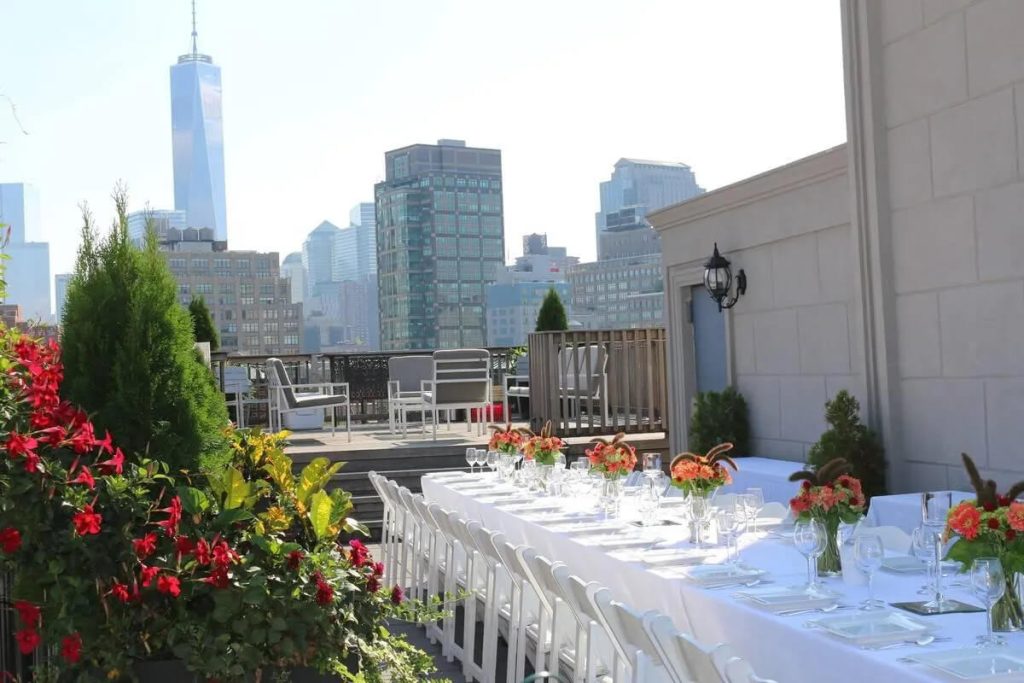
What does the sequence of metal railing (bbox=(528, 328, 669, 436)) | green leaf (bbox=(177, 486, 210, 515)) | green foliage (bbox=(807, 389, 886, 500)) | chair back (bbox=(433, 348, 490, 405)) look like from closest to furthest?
green leaf (bbox=(177, 486, 210, 515)), green foliage (bbox=(807, 389, 886, 500)), metal railing (bbox=(528, 328, 669, 436)), chair back (bbox=(433, 348, 490, 405))

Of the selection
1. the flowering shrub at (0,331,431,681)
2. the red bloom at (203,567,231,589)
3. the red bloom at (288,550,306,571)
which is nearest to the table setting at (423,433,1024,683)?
the flowering shrub at (0,331,431,681)

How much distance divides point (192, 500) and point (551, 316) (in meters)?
13.6

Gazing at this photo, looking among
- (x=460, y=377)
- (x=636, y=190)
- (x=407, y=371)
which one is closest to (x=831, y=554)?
(x=460, y=377)

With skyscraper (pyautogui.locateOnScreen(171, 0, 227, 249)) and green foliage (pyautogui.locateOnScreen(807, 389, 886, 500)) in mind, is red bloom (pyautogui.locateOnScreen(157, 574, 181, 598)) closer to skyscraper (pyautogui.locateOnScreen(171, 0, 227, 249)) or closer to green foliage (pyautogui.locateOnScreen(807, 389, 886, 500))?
green foliage (pyautogui.locateOnScreen(807, 389, 886, 500))

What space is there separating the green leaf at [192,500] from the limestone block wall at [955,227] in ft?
14.9

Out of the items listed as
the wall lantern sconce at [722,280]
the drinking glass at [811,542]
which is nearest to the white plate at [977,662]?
the drinking glass at [811,542]

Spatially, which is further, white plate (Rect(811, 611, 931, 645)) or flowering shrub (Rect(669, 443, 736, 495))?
flowering shrub (Rect(669, 443, 736, 495))

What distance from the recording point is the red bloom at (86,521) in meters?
2.90

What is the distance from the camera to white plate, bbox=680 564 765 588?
3.84 meters

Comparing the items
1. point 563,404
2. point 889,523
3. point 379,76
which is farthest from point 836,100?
point 379,76

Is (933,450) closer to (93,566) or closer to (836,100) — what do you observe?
(836,100)

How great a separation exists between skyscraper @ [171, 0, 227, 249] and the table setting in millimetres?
155489

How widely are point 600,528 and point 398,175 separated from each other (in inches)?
1076

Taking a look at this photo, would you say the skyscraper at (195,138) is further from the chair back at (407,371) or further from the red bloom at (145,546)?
the red bloom at (145,546)
